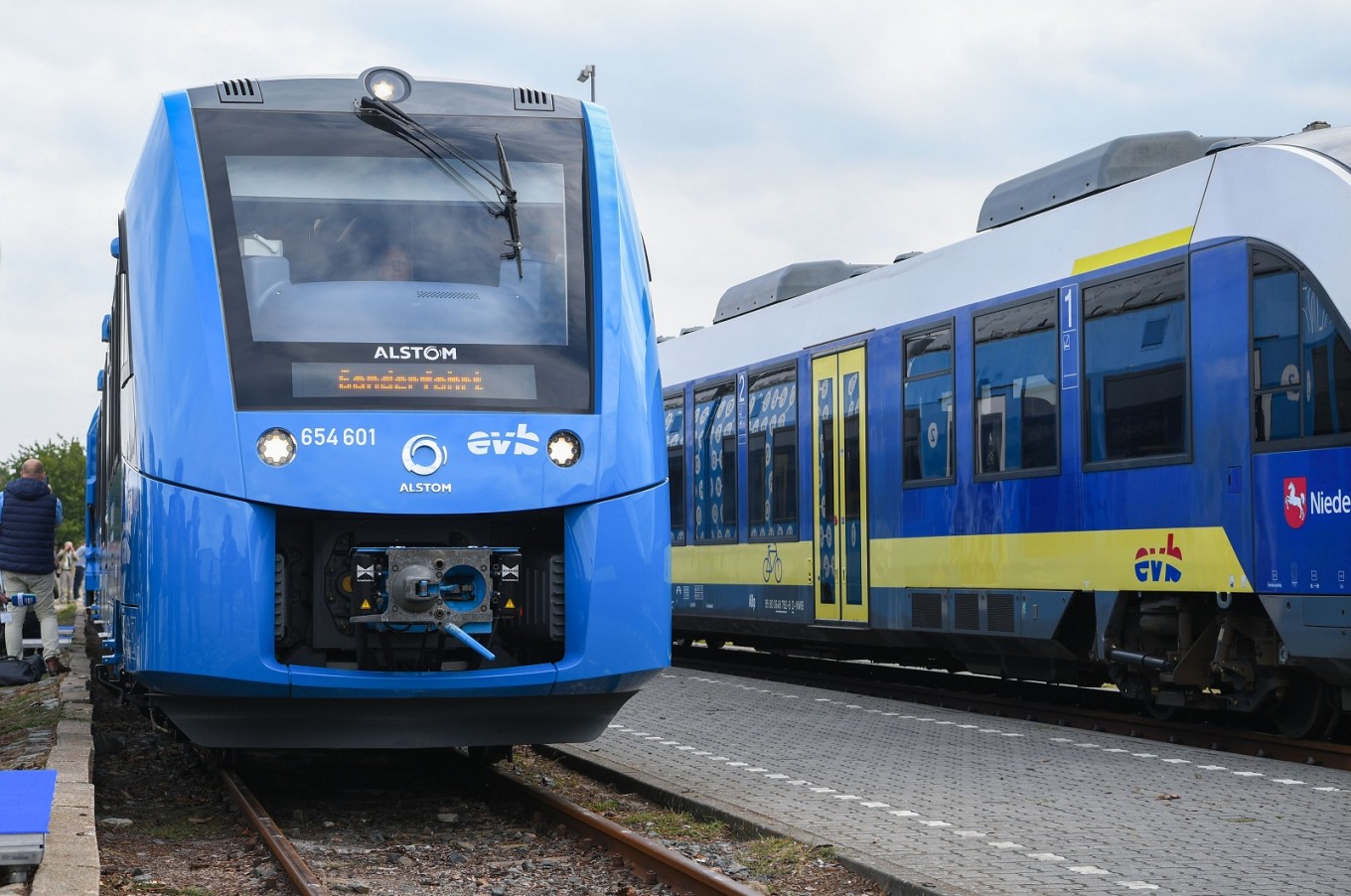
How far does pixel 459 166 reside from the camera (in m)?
8.36

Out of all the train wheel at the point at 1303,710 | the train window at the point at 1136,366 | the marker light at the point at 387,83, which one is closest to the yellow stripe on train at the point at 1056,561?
the train window at the point at 1136,366

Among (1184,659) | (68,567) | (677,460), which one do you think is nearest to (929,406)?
(1184,659)

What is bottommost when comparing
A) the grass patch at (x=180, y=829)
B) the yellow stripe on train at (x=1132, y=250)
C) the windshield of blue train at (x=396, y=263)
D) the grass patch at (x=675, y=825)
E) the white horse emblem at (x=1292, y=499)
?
the grass patch at (x=180, y=829)

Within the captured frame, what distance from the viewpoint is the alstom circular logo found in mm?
7507

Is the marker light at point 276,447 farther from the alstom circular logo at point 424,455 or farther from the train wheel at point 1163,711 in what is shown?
the train wheel at point 1163,711

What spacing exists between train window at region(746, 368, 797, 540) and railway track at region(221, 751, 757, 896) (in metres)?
7.56

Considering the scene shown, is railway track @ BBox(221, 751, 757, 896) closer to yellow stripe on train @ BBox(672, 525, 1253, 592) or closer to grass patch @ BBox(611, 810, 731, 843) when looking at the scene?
grass patch @ BBox(611, 810, 731, 843)

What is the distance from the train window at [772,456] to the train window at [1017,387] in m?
3.58

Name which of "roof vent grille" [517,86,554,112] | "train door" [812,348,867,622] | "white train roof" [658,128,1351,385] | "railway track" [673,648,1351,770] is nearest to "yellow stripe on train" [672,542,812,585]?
"train door" [812,348,867,622]

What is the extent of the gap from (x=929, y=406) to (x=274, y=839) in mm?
7505

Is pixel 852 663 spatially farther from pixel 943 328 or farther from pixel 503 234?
pixel 503 234

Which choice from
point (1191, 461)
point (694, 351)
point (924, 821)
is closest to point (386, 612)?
point (924, 821)

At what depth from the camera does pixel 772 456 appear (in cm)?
1667

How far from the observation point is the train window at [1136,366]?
10.7 m
